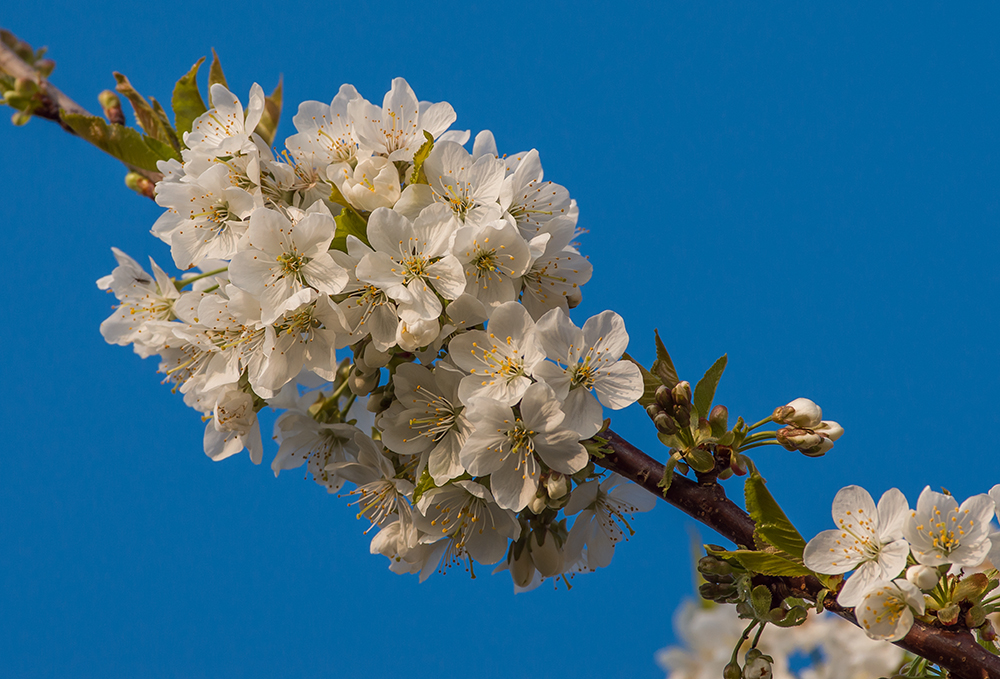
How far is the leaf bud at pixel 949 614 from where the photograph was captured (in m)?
1.05

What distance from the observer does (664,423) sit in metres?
1.14

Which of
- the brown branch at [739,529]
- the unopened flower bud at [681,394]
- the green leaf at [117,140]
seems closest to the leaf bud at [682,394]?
the unopened flower bud at [681,394]

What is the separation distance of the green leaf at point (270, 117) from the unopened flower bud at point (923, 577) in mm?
1185

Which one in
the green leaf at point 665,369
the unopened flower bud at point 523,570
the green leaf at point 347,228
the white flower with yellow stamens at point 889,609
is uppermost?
the green leaf at point 347,228

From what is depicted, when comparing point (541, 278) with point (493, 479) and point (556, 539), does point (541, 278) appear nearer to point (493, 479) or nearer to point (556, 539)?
point (493, 479)

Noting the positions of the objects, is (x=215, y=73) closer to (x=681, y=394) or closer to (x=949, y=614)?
(x=681, y=394)

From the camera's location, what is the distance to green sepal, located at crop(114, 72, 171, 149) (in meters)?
1.45

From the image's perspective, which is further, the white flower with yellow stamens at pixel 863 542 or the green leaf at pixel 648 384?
the green leaf at pixel 648 384

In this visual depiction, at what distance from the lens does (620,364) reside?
3.66 feet

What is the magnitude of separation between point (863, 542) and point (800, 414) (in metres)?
0.19

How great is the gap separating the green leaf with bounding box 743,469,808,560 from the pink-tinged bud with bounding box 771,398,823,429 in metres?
0.09

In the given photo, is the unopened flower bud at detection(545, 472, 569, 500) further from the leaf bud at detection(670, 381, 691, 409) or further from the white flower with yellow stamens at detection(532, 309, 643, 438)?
the leaf bud at detection(670, 381, 691, 409)

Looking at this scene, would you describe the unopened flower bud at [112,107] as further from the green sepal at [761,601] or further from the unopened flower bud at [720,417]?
the green sepal at [761,601]

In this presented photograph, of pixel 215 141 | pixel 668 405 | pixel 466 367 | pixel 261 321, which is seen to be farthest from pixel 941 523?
pixel 215 141
